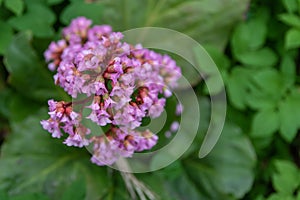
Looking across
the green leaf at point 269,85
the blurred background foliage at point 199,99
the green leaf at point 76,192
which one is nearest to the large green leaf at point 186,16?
the blurred background foliage at point 199,99

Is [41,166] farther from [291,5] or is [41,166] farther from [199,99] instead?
[291,5]

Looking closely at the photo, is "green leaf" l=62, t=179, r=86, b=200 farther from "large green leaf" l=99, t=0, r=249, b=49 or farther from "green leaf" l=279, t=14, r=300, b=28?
"green leaf" l=279, t=14, r=300, b=28

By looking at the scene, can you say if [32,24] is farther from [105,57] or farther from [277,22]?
[277,22]

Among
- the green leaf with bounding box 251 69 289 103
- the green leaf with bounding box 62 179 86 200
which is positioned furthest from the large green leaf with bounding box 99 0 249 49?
the green leaf with bounding box 62 179 86 200

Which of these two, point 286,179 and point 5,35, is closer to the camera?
point 286,179

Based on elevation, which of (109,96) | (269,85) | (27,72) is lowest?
(269,85)

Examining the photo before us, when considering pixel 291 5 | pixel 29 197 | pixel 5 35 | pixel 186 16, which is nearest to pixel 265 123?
pixel 291 5

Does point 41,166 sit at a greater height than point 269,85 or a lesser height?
greater
